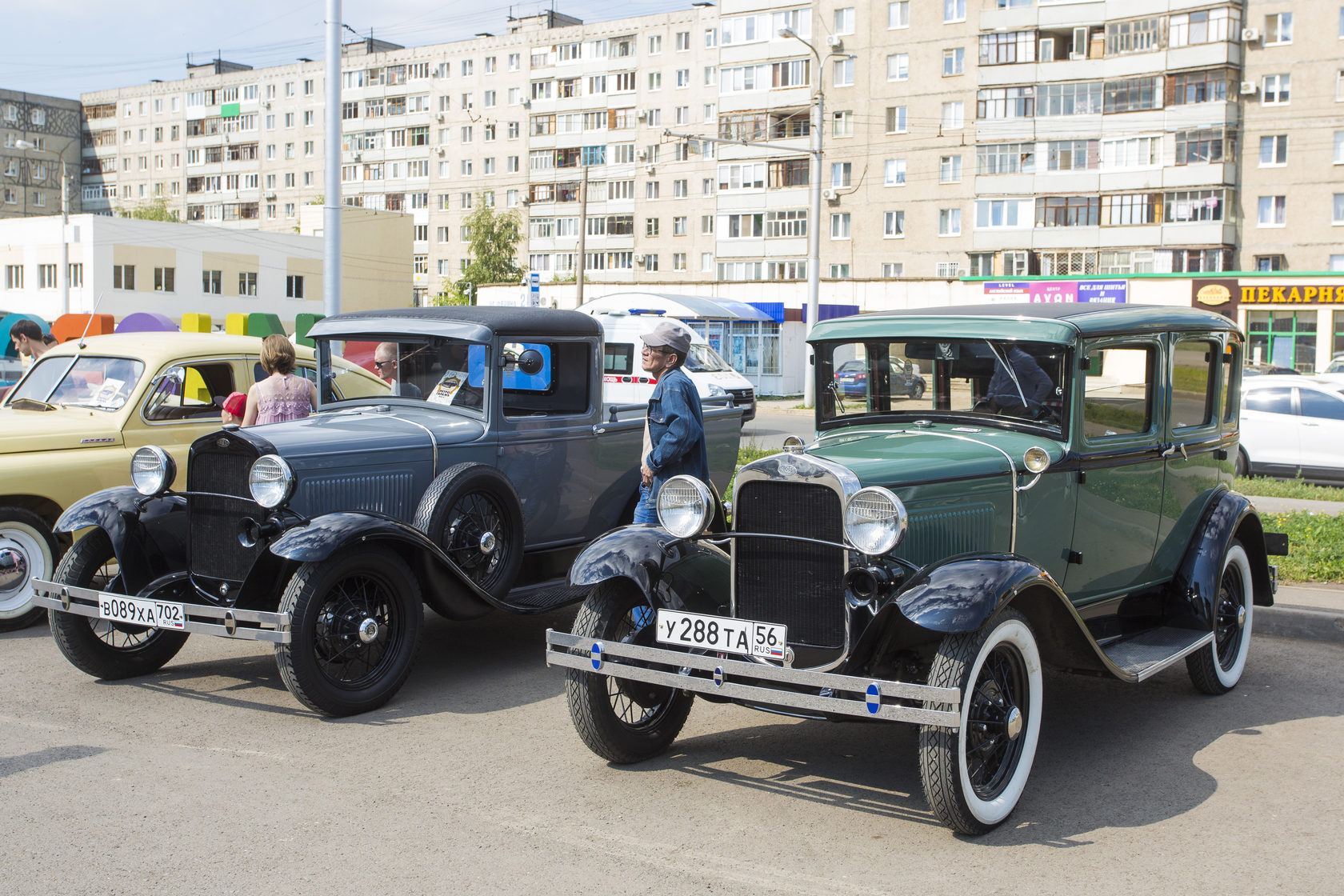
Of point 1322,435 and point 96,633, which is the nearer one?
point 96,633

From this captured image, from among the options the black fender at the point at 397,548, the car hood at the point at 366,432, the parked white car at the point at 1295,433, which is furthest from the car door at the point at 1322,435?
the black fender at the point at 397,548

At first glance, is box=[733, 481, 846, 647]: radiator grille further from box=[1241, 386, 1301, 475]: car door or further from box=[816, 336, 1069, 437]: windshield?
box=[1241, 386, 1301, 475]: car door

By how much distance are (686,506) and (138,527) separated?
131 inches

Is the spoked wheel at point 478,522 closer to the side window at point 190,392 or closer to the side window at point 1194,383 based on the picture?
the side window at point 190,392

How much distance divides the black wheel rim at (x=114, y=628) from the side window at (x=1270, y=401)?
14.7 meters

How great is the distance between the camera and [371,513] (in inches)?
237

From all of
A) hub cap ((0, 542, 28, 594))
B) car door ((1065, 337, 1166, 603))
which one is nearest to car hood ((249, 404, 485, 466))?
hub cap ((0, 542, 28, 594))

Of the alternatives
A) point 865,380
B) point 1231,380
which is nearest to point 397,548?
→ point 865,380

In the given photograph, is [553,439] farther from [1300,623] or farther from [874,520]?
[1300,623]

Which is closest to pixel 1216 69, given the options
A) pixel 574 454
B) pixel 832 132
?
pixel 832 132

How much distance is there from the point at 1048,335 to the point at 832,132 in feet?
179

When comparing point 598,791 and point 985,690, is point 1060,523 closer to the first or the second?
point 985,690

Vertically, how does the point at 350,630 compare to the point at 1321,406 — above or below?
below

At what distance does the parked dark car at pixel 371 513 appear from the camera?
5.88 m
